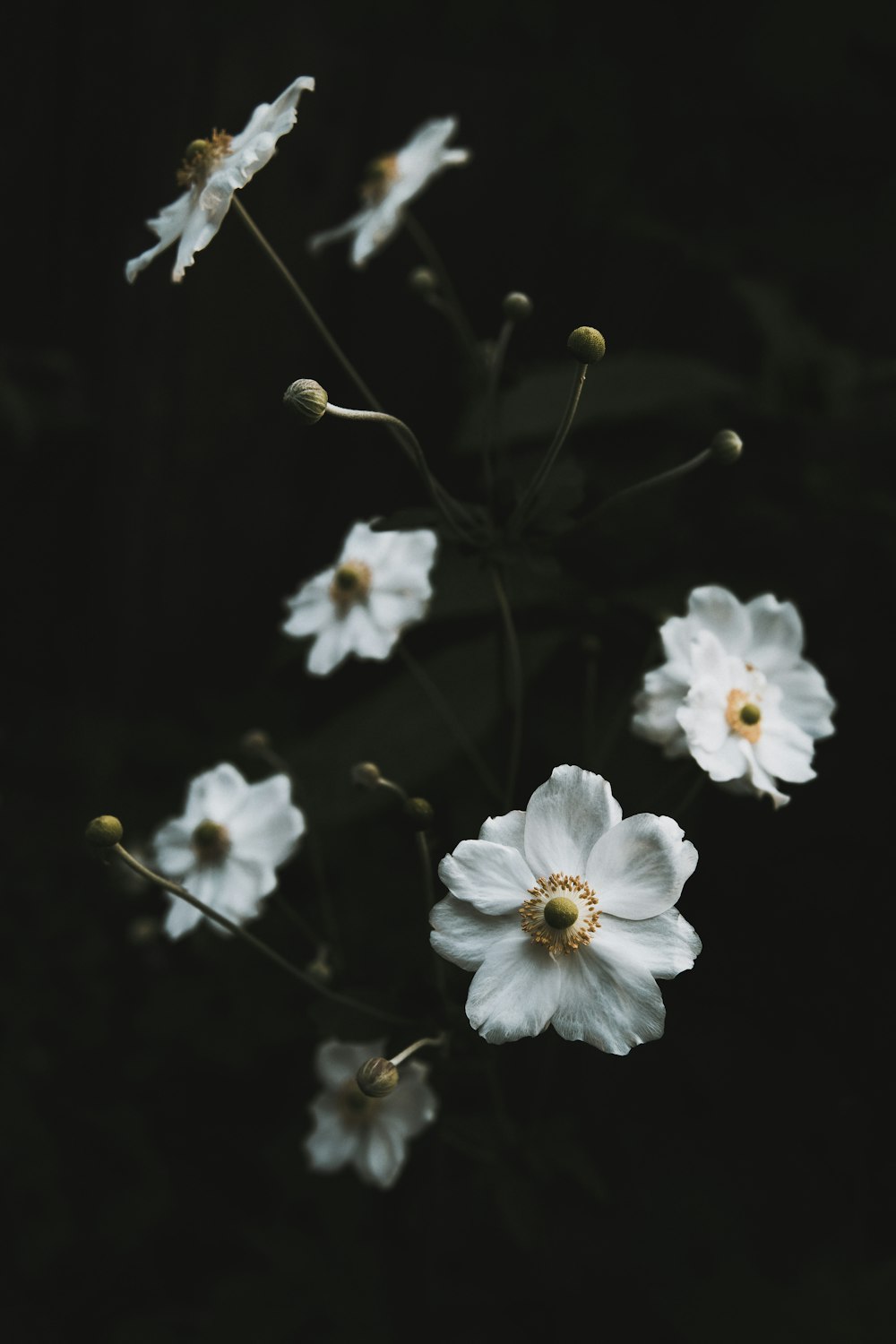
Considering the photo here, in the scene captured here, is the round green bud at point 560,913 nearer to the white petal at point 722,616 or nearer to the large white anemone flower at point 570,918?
the large white anemone flower at point 570,918

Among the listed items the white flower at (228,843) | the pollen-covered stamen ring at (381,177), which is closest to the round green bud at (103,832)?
the white flower at (228,843)

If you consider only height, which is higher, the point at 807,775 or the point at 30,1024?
the point at 30,1024

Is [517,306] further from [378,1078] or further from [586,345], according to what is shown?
[378,1078]

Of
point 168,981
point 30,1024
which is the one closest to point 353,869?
point 168,981

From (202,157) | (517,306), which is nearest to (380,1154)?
(517,306)

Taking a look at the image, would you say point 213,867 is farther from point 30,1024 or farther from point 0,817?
point 0,817
